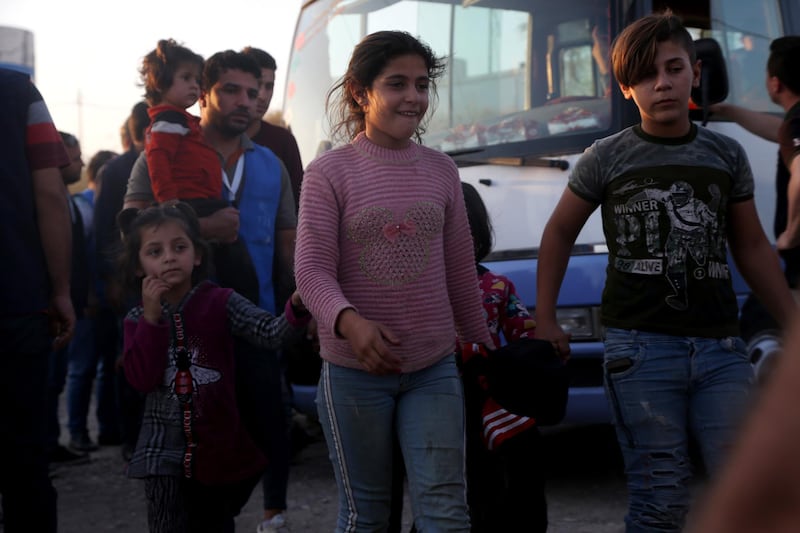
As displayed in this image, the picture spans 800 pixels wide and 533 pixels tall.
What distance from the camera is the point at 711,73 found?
4434 mm

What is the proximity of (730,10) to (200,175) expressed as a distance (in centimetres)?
285

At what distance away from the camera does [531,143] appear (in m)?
5.26

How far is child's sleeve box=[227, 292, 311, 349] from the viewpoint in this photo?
3326mm

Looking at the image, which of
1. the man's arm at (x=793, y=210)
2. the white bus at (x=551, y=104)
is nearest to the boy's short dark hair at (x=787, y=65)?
the white bus at (x=551, y=104)

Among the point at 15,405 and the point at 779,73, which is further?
the point at 779,73

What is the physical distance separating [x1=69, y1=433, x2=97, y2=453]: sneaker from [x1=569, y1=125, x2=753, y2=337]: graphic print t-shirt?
15.7ft

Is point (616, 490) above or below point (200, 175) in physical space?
below

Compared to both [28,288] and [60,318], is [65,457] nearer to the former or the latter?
[60,318]

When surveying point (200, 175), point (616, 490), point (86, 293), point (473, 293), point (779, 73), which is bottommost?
point (616, 490)

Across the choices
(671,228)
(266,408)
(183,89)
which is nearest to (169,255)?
(266,408)

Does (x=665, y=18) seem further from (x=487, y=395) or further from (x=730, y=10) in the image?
(x=730, y=10)

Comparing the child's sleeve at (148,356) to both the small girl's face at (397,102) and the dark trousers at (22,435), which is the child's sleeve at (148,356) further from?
the small girl's face at (397,102)

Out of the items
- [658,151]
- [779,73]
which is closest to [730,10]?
[779,73]

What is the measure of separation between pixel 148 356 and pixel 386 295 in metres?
0.92
